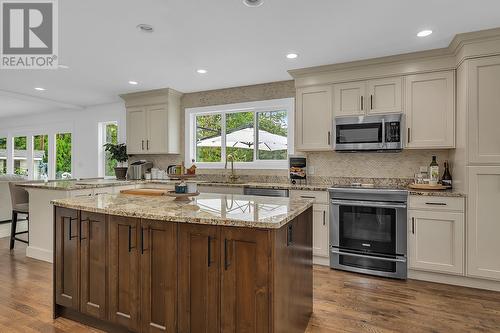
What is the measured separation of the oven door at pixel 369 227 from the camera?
10.1ft

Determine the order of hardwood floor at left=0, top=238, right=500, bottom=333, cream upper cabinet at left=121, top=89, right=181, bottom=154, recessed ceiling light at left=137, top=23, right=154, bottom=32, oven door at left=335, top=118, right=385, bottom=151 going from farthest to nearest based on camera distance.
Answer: cream upper cabinet at left=121, top=89, right=181, bottom=154
oven door at left=335, top=118, right=385, bottom=151
recessed ceiling light at left=137, top=23, right=154, bottom=32
hardwood floor at left=0, top=238, right=500, bottom=333

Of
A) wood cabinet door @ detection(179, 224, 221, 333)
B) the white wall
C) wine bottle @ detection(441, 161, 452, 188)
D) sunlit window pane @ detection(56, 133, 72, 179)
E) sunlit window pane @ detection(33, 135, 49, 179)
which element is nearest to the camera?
wood cabinet door @ detection(179, 224, 221, 333)

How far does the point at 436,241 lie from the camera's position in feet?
9.71

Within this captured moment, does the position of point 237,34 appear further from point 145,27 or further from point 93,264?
point 93,264

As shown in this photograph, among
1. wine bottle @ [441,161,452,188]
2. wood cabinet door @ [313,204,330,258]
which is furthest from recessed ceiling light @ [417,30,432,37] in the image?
wood cabinet door @ [313,204,330,258]

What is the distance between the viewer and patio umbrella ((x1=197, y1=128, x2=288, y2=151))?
455 cm

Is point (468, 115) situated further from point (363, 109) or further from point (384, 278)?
point (384, 278)

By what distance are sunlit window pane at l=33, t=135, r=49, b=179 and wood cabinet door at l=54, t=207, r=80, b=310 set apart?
6.29 metres

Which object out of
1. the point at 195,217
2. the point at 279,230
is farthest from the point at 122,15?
the point at 279,230

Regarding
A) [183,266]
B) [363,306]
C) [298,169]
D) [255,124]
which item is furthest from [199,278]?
[255,124]

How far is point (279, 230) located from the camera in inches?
63.1

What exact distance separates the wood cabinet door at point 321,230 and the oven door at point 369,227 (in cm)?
10

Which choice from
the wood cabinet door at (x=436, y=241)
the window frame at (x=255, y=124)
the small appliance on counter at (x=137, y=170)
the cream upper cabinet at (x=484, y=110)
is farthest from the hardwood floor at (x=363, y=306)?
the small appliance on counter at (x=137, y=170)

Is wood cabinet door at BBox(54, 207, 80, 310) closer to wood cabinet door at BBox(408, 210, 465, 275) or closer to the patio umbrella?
the patio umbrella
